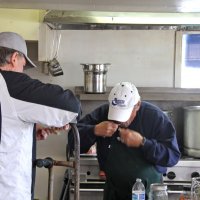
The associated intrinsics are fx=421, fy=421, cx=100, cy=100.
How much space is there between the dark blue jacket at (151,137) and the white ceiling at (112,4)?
489 mm

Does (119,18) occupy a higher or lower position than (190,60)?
higher

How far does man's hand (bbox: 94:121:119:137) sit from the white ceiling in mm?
560

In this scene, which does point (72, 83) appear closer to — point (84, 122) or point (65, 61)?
point (65, 61)

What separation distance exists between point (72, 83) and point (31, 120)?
167cm

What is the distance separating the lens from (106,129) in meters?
1.99

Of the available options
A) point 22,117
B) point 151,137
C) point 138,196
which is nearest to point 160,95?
point 151,137

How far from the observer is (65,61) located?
3203 millimetres

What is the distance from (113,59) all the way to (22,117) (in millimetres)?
1734

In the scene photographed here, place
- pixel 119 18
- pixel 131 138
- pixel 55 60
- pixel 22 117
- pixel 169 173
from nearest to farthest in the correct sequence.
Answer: pixel 22 117 < pixel 131 138 < pixel 119 18 < pixel 169 173 < pixel 55 60

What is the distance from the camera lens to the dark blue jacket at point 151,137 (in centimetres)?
197

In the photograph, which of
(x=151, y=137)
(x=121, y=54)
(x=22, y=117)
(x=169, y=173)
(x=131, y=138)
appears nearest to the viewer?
(x=22, y=117)

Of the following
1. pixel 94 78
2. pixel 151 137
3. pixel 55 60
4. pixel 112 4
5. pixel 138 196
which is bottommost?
pixel 138 196

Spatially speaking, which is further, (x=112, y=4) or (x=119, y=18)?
(x=119, y=18)

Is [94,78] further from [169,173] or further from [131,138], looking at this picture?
[131,138]
